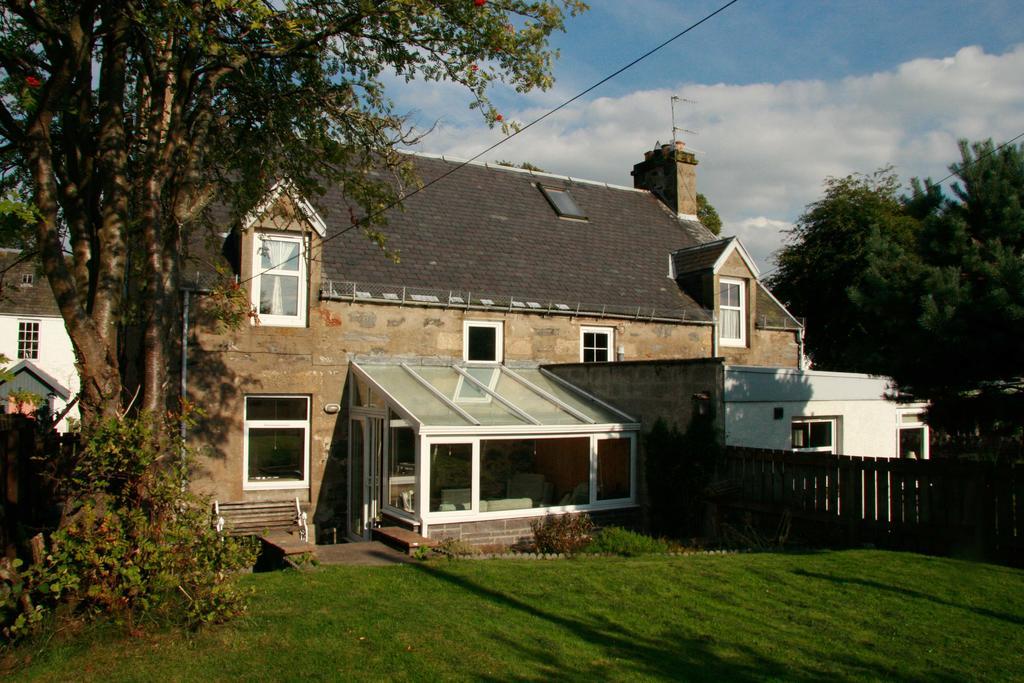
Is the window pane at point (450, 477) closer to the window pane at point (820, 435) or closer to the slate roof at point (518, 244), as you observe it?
the slate roof at point (518, 244)

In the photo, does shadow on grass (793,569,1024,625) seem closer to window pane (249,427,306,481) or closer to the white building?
window pane (249,427,306,481)

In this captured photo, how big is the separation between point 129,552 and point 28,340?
4196 cm

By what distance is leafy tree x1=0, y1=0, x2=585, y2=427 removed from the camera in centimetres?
806

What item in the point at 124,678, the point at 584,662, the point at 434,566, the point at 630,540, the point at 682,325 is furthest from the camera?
the point at 682,325

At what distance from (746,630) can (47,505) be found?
9069 millimetres

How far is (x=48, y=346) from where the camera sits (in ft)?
140

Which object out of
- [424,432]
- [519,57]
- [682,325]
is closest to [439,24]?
[519,57]

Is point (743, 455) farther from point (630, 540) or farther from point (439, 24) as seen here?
point (439, 24)

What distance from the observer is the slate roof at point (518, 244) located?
1688 centimetres

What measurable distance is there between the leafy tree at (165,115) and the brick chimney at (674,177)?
14825 mm

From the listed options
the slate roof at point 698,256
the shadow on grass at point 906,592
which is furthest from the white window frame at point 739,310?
the shadow on grass at point 906,592

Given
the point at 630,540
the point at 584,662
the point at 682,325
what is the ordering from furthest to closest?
the point at 682,325 < the point at 630,540 < the point at 584,662

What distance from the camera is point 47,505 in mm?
10508

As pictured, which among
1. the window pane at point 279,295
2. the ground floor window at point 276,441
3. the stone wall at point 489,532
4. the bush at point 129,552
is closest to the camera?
the bush at point 129,552
